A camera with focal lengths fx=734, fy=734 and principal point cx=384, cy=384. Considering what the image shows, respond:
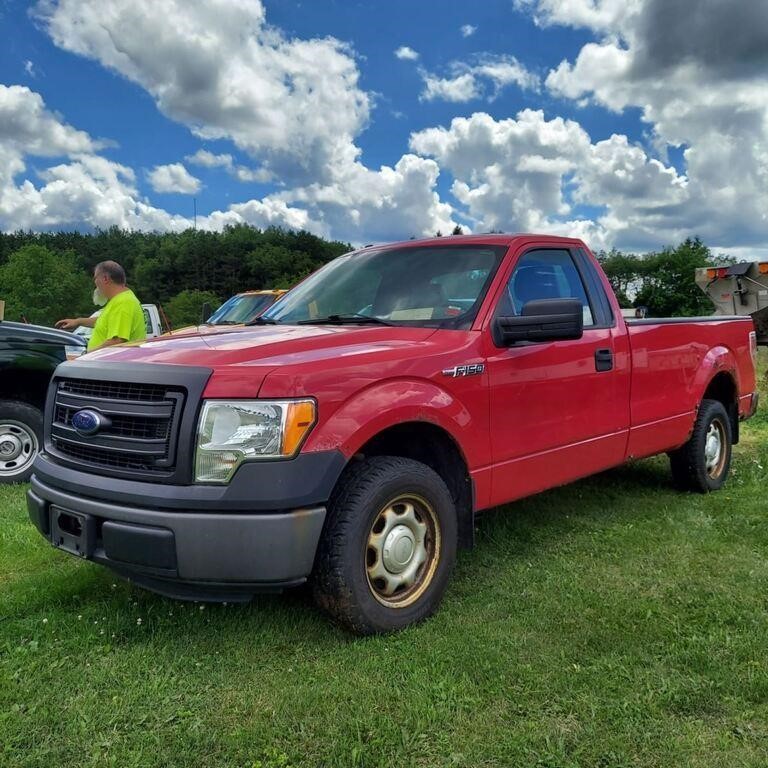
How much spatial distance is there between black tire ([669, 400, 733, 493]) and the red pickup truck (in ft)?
3.83

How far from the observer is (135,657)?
3084mm

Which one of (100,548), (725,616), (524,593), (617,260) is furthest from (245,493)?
(617,260)

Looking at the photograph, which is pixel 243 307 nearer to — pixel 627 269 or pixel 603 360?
pixel 603 360

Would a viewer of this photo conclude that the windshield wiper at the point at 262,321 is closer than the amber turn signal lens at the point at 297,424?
No

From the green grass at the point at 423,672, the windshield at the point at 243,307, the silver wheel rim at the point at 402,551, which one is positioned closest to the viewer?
the green grass at the point at 423,672

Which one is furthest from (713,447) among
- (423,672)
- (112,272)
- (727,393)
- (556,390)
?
(112,272)

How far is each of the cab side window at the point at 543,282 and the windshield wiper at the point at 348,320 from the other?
0.66 meters

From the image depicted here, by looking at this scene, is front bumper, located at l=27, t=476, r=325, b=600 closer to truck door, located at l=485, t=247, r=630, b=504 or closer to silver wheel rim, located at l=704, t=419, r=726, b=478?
truck door, located at l=485, t=247, r=630, b=504

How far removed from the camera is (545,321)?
3.61 metres

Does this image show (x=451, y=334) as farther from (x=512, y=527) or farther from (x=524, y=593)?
(x=512, y=527)

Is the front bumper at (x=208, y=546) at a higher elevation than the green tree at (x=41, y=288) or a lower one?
lower

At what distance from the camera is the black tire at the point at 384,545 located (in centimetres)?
305

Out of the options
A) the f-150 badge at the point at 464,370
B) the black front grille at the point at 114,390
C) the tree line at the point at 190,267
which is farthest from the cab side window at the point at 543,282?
the tree line at the point at 190,267

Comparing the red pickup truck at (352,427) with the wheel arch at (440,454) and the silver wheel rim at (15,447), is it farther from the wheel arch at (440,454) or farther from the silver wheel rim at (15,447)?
the silver wheel rim at (15,447)
